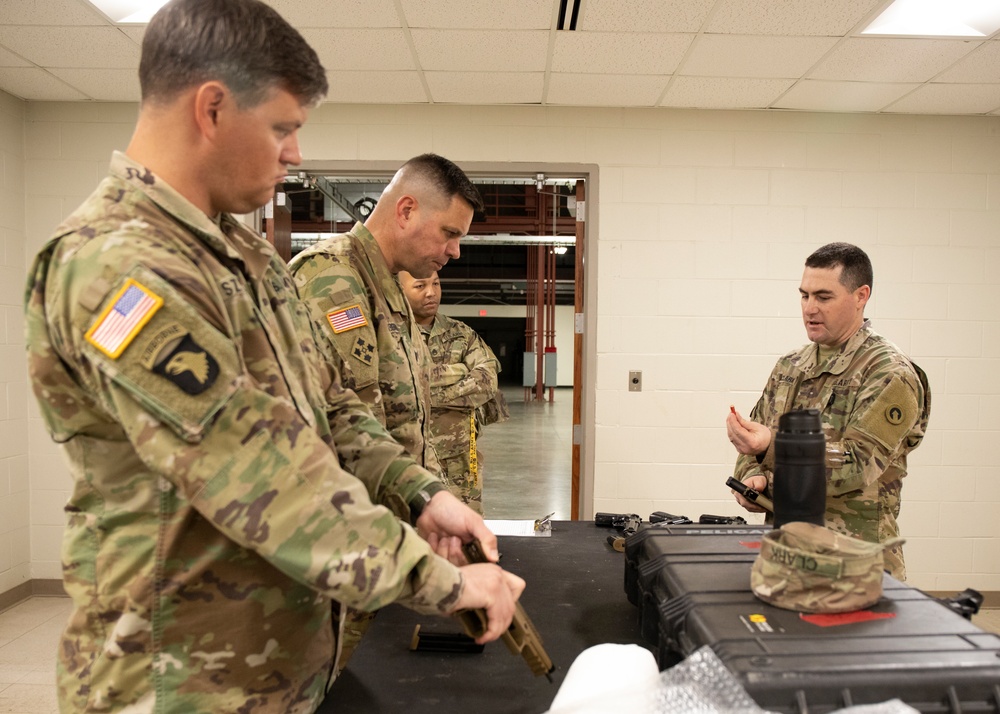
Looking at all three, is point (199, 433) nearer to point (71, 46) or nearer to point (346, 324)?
point (346, 324)

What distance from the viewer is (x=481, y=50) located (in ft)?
9.77

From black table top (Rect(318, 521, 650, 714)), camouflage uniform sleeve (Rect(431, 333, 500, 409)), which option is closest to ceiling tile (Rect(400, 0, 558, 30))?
camouflage uniform sleeve (Rect(431, 333, 500, 409))

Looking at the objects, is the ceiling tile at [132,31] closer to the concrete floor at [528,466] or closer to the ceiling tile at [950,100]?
the concrete floor at [528,466]

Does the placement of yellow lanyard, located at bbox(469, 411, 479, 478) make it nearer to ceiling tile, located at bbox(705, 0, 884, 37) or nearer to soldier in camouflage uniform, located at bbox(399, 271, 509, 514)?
soldier in camouflage uniform, located at bbox(399, 271, 509, 514)

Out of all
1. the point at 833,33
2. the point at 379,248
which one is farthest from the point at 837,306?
the point at 379,248

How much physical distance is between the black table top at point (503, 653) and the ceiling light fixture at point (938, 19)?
93.7 inches

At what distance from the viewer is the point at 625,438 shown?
3.74 metres

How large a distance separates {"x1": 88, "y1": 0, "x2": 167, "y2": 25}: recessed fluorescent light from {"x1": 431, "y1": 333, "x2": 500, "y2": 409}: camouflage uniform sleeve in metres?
1.83

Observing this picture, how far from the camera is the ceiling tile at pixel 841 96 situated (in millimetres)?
3295

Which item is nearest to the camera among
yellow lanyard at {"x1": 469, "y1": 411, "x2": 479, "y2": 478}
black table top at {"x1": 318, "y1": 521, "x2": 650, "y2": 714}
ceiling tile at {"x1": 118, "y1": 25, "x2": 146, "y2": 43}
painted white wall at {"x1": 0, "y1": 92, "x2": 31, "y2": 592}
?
black table top at {"x1": 318, "y1": 521, "x2": 650, "y2": 714}

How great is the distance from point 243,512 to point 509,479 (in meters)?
6.11

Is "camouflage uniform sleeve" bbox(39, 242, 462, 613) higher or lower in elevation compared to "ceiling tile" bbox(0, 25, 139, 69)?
lower

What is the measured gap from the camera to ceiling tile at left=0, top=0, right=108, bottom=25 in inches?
101

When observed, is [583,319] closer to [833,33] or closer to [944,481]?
[833,33]
